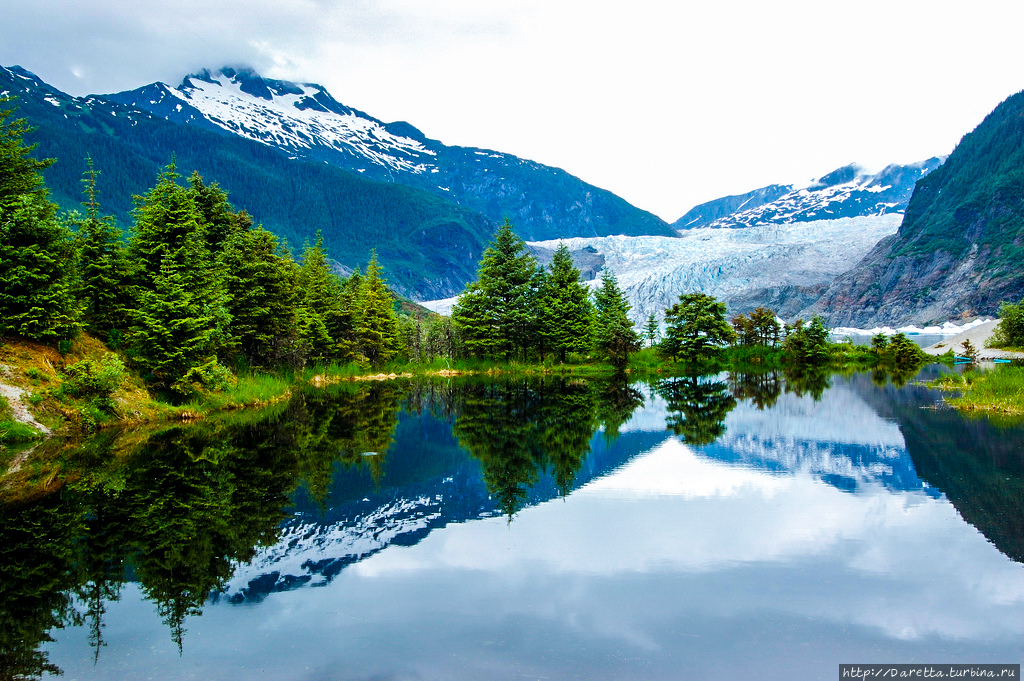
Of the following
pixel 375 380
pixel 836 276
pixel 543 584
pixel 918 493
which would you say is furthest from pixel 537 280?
pixel 836 276

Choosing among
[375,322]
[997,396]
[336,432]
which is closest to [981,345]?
[997,396]

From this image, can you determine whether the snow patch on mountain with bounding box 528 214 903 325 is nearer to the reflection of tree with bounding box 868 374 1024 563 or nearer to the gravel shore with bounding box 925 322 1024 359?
the gravel shore with bounding box 925 322 1024 359

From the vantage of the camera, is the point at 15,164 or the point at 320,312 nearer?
the point at 15,164

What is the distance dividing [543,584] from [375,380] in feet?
108

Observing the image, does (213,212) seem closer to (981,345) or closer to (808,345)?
(808,345)

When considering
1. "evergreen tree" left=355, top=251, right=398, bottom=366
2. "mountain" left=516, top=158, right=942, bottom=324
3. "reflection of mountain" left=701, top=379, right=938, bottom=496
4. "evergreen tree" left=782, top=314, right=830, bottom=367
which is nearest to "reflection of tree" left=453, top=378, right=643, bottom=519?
"reflection of mountain" left=701, top=379, right=938, bottom=496

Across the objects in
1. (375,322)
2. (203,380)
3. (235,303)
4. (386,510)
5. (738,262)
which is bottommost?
(386,510)

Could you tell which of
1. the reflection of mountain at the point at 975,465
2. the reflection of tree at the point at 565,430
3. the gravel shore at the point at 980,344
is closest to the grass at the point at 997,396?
the reflection of mountain at the point at 975,465

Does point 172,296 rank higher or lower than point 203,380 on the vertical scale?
higher

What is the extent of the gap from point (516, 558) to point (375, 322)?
34487 mm

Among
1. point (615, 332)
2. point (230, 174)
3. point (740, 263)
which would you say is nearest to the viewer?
point (615, 332)

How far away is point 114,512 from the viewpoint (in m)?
9.02

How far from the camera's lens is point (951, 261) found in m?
103

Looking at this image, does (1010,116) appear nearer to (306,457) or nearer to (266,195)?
(306,457)
